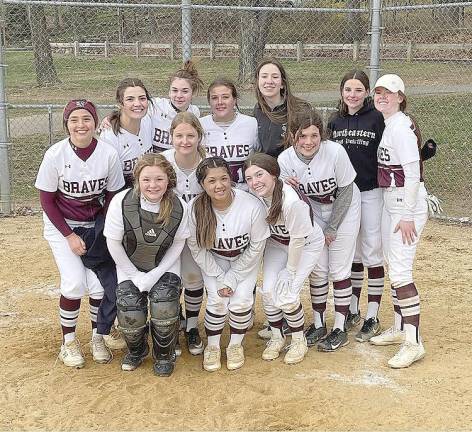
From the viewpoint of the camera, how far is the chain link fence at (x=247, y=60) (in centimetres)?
920

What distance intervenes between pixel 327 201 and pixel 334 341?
879 millimetres

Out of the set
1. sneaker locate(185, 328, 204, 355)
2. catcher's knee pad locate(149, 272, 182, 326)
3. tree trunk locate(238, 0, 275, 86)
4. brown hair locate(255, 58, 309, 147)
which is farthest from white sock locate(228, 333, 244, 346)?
tree trunk locate(238, 0, 275, 86)

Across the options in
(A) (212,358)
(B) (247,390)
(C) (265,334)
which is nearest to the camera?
(B) (247,390)

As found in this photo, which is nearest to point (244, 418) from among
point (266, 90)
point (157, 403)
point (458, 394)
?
point (157, 403)

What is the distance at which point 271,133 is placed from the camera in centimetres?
442

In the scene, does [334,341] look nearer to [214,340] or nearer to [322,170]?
[214,340]

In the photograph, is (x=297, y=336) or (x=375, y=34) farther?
(x=375, y=34)

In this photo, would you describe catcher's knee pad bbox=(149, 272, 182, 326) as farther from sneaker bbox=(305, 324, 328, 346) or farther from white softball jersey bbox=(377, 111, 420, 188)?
white softball jersey bbox=(377, 111, 420, 188)

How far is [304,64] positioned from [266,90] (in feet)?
37.5

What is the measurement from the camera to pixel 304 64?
50.6 feet

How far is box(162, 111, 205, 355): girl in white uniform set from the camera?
4.08 meters

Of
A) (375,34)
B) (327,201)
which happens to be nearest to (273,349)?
(327,201)

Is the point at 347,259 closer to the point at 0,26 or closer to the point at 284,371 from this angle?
the point at 284,371

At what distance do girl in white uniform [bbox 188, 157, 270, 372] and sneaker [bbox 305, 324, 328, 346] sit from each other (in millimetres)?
518
